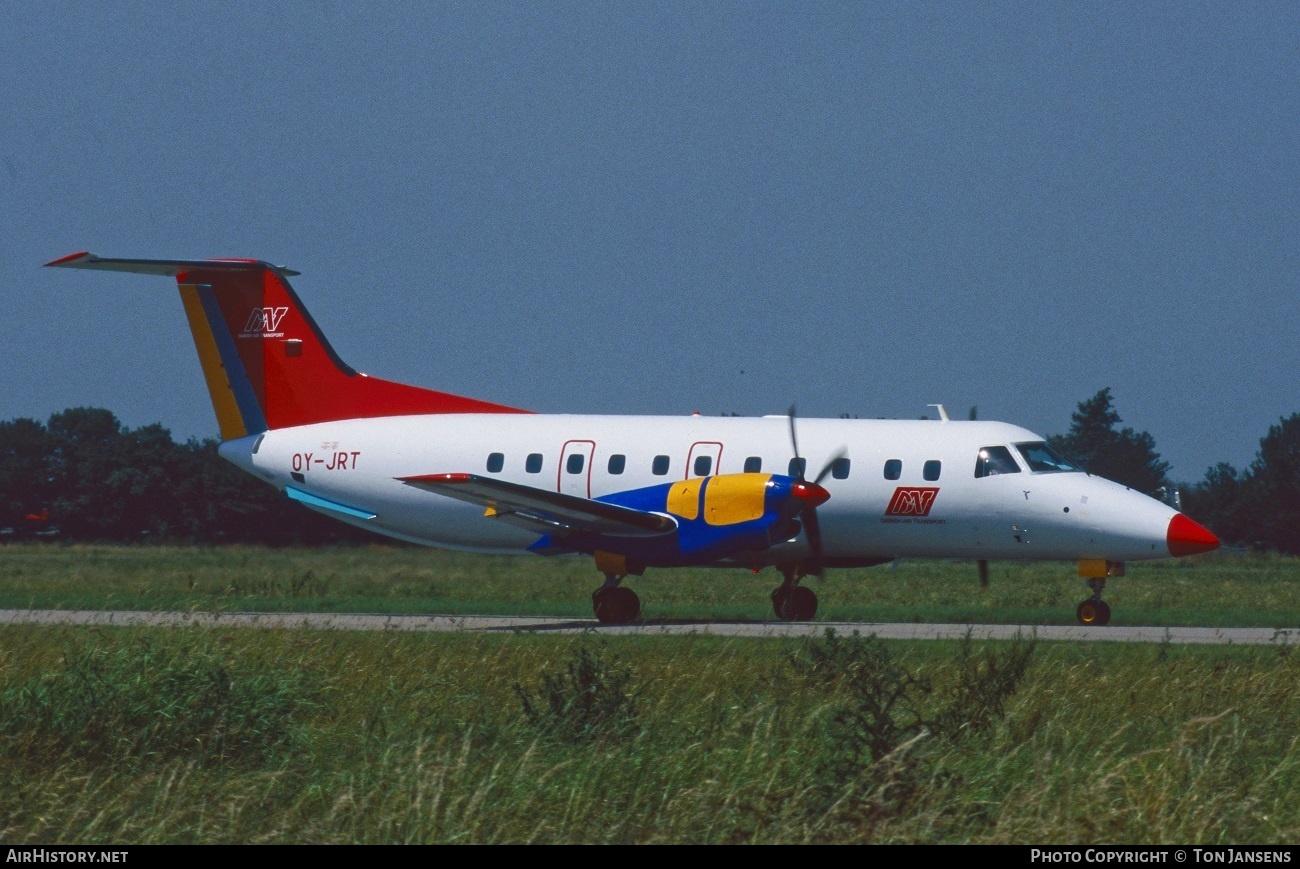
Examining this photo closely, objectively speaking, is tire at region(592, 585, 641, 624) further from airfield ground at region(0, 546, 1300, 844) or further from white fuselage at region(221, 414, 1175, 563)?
airfield ground at region(0, 546, 1300, 844)

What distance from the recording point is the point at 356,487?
25.9 metres

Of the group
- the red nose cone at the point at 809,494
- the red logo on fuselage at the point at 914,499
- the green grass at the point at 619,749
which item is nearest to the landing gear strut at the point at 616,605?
the red nose cone at the point at 809,494

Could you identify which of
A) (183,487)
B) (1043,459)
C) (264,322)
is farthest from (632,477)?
(183,487)

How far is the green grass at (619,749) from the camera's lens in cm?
853

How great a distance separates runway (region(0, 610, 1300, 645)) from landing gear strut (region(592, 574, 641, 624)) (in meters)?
0.22

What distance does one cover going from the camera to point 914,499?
23453mm

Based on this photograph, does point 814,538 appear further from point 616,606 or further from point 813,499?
point 616,606

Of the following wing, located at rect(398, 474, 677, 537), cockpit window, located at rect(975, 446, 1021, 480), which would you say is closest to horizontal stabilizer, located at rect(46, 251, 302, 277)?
wing, located at rect(398, 474, 677, 537)

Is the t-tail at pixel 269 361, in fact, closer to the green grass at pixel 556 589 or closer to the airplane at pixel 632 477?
the airplane at pixel 632 477

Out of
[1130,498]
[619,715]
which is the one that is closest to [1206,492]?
[1130,498]

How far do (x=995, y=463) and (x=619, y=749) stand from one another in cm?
1397

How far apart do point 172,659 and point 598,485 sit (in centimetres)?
1225

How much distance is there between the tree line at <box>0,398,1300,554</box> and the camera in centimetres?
6003
